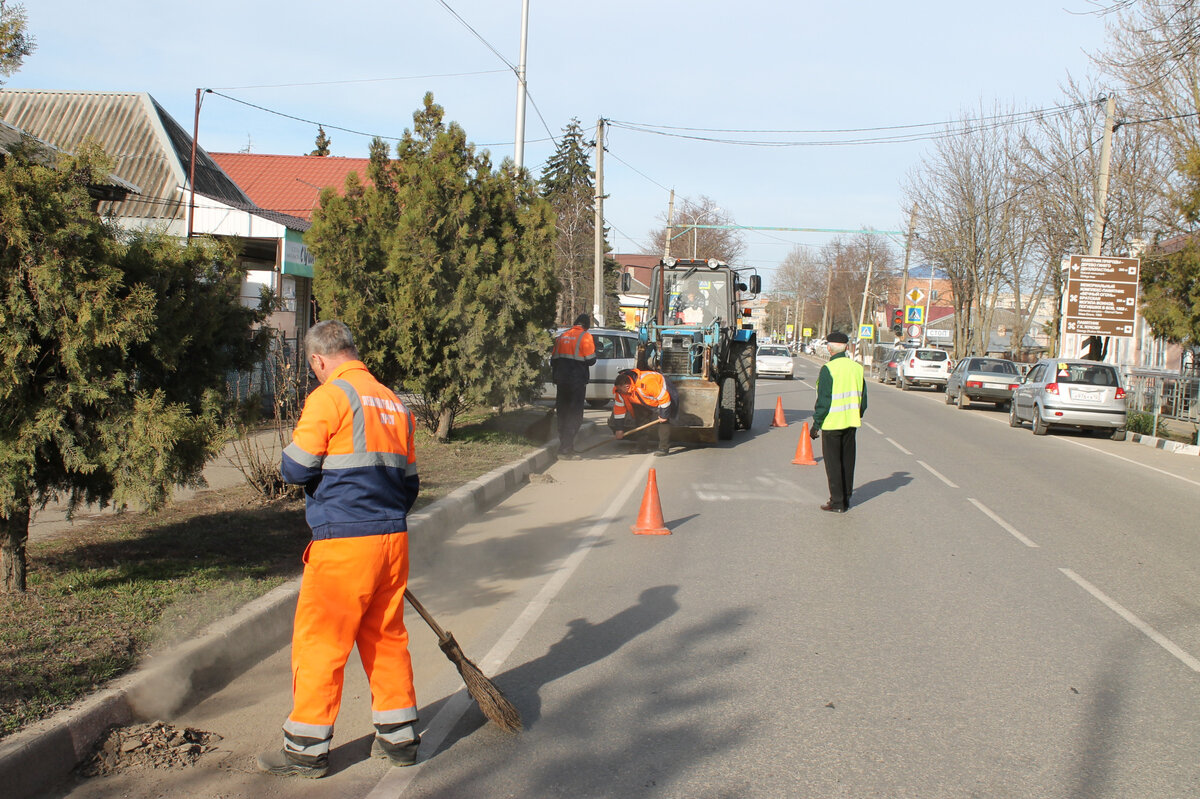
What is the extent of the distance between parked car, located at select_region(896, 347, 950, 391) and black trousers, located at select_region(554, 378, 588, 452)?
1014 inches

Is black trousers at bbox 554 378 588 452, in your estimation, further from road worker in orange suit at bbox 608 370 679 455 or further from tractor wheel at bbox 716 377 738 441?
tractor wheel at bbox 716 377 738 441

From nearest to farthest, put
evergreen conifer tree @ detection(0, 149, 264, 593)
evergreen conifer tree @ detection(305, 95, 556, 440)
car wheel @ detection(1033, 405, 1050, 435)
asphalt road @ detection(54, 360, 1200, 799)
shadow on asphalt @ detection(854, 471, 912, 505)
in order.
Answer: asphalt road @ detection(54, 360, 1200, 799) → evergreen conifer tree @ detection(0, 149, 264, 593) → shadow on asphalt @ detection(854, 471, 912, 505) → evergreen conifer tree @ detection(305, 95, 556, 440) → car wheel @ detection(1033, 405, 1050, 435)

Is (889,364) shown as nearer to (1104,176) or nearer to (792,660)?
(1104,176)

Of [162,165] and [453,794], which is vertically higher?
[162,165]

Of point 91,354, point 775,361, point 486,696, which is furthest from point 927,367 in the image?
point 91,354

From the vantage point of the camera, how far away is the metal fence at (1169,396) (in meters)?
19.3

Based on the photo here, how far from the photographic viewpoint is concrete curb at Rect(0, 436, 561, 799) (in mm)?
3586

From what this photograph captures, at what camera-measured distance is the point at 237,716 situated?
4.45 meters

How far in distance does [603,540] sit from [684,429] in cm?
664

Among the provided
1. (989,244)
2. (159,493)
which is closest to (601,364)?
(159,493)

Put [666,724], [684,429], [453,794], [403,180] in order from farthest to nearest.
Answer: [684,429]
[403,180]
[666,724]
[453,794]

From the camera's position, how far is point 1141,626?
6.14 metres

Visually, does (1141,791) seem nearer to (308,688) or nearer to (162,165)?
(308,688)

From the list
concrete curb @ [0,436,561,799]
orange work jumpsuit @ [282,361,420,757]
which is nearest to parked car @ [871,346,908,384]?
concrete curb @ [0,436,561,799]
